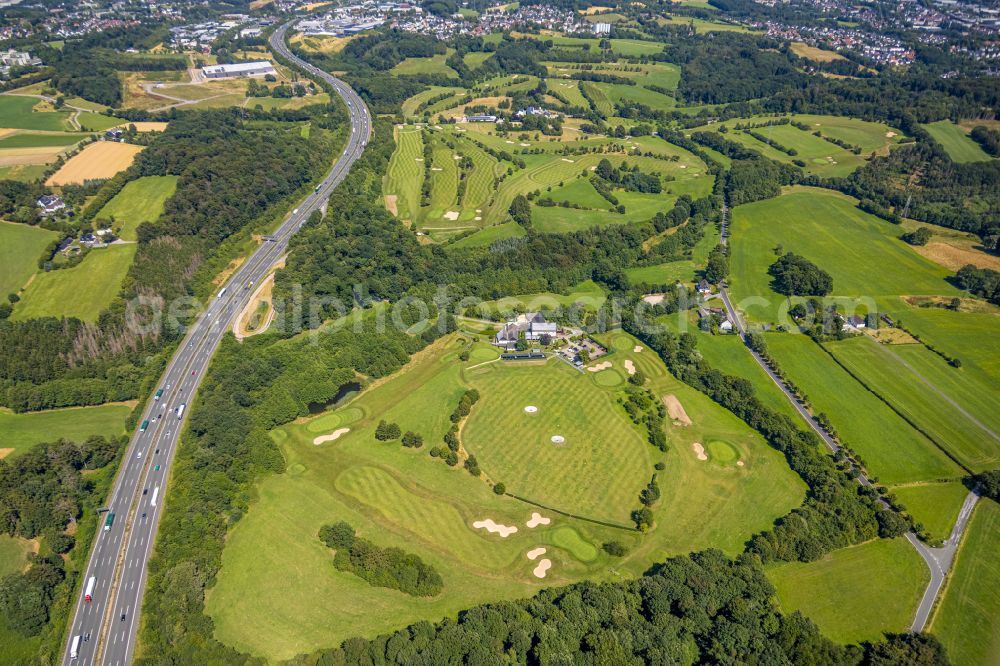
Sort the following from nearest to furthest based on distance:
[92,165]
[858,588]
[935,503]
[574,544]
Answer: [858,588] → [574,544] → [935,503] → [92,165]

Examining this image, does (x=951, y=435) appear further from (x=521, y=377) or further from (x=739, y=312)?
(x=521, y=377)

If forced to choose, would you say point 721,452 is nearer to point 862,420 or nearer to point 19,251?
point 862,420

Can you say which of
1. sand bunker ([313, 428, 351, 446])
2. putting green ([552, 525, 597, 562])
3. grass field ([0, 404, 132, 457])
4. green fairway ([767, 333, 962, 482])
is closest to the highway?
grass field ([0, 404, 132, 457])

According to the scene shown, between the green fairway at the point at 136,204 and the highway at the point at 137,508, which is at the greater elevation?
the green fairway at the point at 136,204

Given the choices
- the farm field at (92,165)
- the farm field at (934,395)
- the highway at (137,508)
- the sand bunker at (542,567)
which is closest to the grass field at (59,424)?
the highway at (137,508)

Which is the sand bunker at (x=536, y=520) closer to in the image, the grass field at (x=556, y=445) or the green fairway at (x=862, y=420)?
the grass field at (x=556, y=445)

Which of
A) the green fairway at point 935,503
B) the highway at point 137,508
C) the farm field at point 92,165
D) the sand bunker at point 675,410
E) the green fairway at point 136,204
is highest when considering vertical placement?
the farm field at point 92,165

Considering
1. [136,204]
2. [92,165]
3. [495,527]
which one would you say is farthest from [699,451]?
[92,165]
